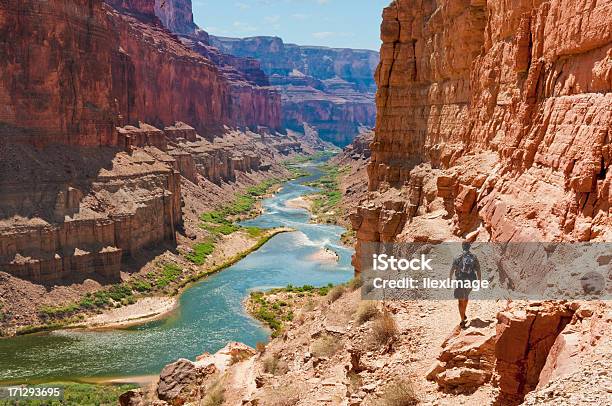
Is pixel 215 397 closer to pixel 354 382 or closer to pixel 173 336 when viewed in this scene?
pixel 354 382

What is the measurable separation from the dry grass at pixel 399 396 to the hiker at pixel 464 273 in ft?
7.48

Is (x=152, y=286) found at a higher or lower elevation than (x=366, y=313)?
lower

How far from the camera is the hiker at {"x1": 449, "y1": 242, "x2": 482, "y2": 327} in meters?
13.3

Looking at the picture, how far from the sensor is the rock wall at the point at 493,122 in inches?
523

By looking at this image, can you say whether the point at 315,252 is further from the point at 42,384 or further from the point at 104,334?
the point at 42,384

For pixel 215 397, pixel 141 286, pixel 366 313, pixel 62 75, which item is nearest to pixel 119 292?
pixel 141 286

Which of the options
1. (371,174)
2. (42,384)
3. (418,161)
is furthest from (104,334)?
(418,161)

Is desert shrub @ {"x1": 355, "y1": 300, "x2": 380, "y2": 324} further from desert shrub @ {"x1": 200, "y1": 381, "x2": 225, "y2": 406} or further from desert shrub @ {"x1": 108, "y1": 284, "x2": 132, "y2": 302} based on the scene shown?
desert shrub @ {"x1": 108, "y1": 284, "x2": 132, "y2": 302}

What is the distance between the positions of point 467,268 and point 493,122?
9.74 metres

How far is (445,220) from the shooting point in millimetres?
23234

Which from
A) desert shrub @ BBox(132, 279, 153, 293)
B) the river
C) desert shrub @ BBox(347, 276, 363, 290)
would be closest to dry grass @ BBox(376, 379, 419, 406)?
desert shrub @ BBox(347, 276, 363, 290)

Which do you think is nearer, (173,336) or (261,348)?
(261,348)

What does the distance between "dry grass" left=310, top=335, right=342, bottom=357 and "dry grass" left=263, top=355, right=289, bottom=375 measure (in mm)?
1576

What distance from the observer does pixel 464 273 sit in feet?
44.4
